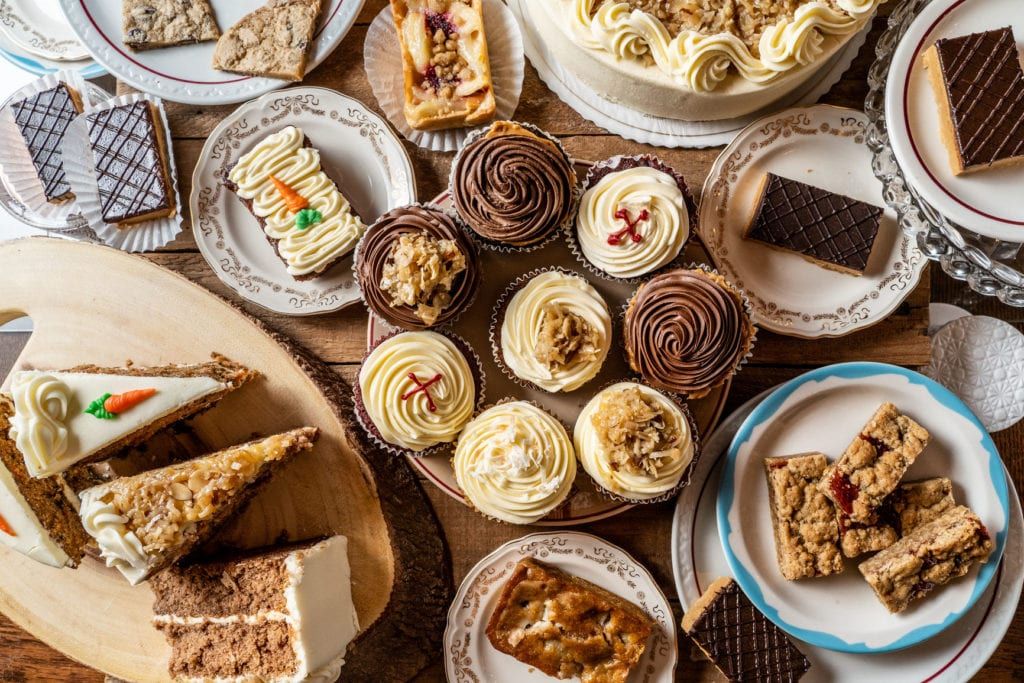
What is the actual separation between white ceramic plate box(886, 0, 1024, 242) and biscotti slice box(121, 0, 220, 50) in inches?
108

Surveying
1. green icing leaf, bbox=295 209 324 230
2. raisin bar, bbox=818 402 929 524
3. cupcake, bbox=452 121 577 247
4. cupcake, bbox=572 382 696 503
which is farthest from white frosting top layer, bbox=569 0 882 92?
raisin bar, bbox=818 402 929 524

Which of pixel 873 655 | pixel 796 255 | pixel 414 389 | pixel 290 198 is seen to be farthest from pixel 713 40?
pixel 873 655

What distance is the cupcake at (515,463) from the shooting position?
3053mm

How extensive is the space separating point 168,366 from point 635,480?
74.0 inches

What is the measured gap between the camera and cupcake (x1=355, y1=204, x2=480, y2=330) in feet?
9.82

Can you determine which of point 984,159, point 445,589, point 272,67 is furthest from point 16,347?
point 984,159

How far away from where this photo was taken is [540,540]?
334cm

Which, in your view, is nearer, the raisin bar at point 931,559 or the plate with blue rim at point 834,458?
the raisin bar at point 931,559

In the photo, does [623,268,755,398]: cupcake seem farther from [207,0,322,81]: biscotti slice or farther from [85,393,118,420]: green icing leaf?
[85,393,118,420]: green icing leaf

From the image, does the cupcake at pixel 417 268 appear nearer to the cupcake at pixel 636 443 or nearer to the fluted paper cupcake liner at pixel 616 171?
the fluted paper cupcake liner at pixel 616 171

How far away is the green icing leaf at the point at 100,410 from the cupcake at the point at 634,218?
191cm

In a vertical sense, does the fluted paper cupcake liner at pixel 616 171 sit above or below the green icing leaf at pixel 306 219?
above

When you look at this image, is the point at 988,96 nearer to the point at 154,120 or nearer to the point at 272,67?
the point at 272,67

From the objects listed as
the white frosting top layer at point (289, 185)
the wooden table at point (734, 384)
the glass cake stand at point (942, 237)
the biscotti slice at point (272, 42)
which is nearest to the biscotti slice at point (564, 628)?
the wooden table at point (734, 384)
